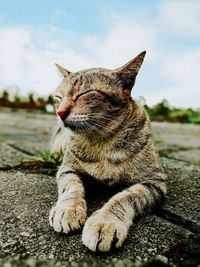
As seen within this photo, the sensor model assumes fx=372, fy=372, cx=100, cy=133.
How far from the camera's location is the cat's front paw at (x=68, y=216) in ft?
5.25

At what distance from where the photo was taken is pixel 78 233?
5.25 feet

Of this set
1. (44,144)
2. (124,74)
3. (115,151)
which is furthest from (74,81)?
(44,144)

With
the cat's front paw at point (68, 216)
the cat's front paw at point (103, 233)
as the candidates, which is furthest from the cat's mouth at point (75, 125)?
the cat's front paw at point (103, 233)

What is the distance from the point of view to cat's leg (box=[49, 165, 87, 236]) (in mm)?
1608

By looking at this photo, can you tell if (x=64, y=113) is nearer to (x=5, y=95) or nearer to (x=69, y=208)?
(x=69, y=208)

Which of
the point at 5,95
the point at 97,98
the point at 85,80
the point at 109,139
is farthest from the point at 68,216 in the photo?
the point at 5,95

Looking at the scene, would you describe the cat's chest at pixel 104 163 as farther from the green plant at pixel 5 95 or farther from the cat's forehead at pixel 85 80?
the green plant at pixel 5 95

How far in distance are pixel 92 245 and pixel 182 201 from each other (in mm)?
823

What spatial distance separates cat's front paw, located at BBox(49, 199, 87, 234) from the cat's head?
44 centimetres

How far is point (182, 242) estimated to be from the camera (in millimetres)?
1551

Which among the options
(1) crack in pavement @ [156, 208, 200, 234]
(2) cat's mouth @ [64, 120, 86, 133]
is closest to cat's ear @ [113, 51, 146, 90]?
(2) cat's mouth @ [64, 120, 86, 133]

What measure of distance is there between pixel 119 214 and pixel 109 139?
539 millimetres

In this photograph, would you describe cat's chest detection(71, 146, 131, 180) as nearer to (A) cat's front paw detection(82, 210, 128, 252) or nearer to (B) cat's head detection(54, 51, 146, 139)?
(B) cat's head detection(54, 51, 146, 139)

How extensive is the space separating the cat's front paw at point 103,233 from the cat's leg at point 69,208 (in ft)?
0.28
